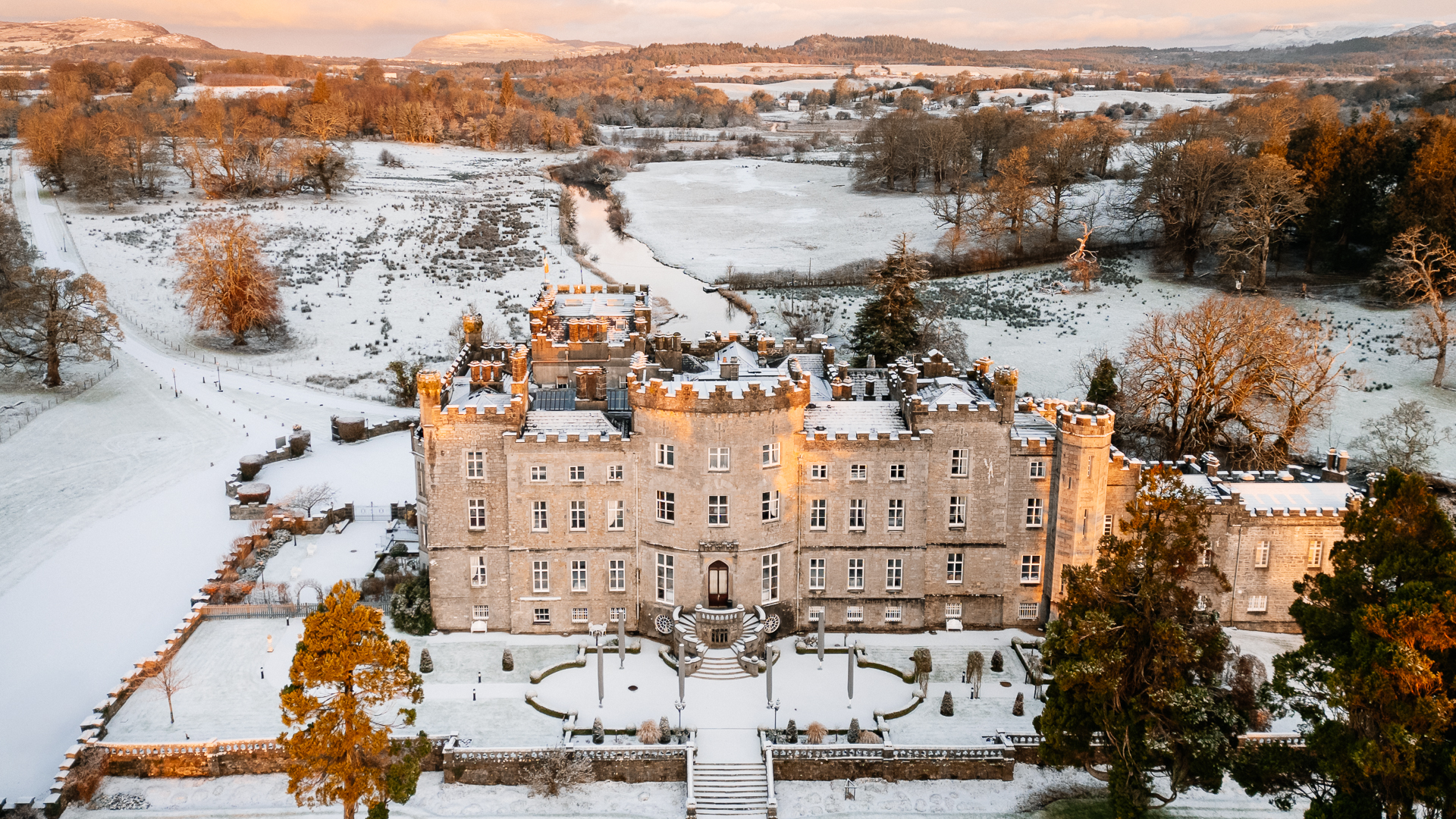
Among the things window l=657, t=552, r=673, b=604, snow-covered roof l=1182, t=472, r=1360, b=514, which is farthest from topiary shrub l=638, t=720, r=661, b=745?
snow-covered roof l=1182, t=472, r=1360, b=514

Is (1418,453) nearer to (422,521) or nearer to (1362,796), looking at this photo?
(1362,796)

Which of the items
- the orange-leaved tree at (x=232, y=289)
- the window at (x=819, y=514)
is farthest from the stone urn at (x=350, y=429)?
the window at (x=819, y=514)

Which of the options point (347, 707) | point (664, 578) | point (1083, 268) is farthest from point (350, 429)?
point (1083, 268)

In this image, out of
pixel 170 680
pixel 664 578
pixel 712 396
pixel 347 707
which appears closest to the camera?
pixel 347 707

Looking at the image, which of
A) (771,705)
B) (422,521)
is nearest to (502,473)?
(422,521)

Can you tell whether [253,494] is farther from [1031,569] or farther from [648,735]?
[1031,569]

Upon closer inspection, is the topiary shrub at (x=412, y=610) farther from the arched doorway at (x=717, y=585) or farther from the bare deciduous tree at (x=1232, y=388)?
the bare deciduous tree at (x=1232, y=388)

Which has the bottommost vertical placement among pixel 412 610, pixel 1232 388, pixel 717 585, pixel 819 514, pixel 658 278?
pixel 412 610

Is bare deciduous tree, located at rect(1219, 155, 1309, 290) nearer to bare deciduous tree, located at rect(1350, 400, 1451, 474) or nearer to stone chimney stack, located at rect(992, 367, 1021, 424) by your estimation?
bare deciduous tree, located at rect(1350, 400, 1451, 474)
